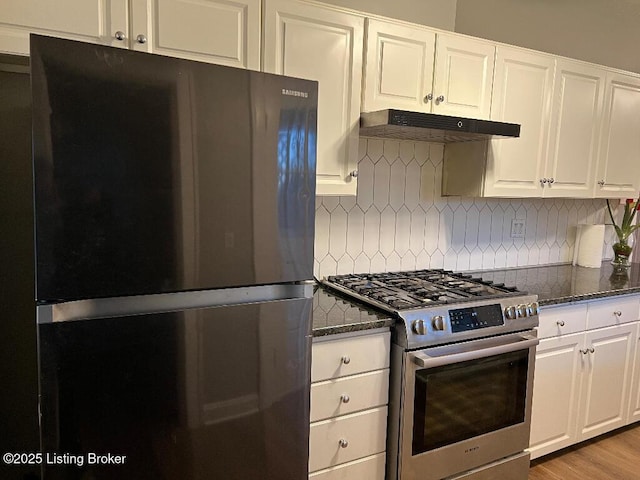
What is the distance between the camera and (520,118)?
2504mm

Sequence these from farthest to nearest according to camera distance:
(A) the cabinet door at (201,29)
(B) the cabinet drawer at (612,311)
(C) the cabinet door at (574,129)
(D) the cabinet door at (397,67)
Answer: (C) the cabinet door at (574,129), (B) the cabinet drawer at (612,311), (D) the cabinet door at (397,67), (A) the cabinet door at (201,29)

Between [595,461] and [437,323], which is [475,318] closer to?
[437,323]

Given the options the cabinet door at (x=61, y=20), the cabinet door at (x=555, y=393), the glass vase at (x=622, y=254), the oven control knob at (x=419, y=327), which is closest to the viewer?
the cabinet door at (x=61, y=20)

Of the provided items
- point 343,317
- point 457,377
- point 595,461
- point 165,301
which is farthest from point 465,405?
point 165,301

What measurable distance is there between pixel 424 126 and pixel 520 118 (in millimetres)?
811

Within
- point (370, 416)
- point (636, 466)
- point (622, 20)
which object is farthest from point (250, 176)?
point (622, 20)

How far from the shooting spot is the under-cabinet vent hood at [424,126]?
6.40ft

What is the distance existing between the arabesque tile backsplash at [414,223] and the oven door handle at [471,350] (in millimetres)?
706

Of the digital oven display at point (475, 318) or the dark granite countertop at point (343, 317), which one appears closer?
the dark granite countertop at point (343, 317)

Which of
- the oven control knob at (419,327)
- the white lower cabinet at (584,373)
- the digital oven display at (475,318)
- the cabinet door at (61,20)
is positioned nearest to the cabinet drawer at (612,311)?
the white lower cabinet at (584,373)

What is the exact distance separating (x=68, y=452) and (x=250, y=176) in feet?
2.92

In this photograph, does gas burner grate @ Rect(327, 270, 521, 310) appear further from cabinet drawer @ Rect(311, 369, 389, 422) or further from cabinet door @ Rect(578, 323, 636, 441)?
cabinet door @ Rect(578, 323, 636, 441)

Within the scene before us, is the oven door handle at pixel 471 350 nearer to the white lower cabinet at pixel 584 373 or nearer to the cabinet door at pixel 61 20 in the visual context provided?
the white lower cabinet at pixel 584 373

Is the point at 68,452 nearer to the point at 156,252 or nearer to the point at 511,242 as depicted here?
the point at 156,252
